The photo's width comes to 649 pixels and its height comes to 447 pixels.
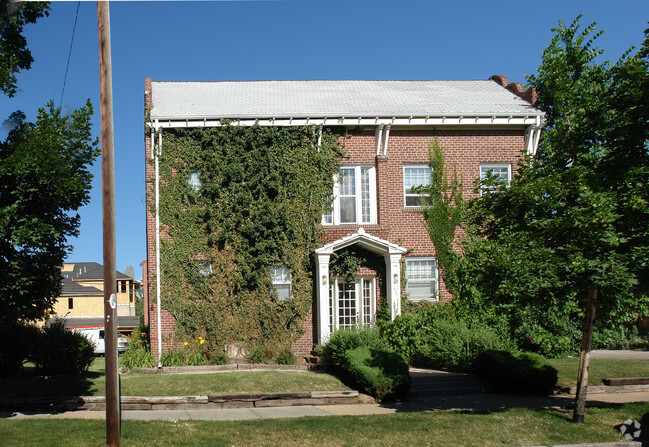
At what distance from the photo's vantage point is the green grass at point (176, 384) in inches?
547

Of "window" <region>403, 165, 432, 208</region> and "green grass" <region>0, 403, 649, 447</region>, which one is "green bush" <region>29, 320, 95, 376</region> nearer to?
"green grass" <region>0, 403, 649, 447</region>

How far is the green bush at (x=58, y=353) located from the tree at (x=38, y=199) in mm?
4343

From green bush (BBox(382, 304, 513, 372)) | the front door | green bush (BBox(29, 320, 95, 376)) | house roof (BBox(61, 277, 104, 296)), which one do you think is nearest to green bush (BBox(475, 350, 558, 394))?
green bush (BBox(382, 304, 513, 372))

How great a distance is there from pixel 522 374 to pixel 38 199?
1108cm

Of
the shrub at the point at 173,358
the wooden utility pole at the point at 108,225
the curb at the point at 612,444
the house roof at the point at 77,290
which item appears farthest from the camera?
the house roof at the point at 77,290

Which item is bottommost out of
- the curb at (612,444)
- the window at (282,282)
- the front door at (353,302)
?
the curb at (612,444)

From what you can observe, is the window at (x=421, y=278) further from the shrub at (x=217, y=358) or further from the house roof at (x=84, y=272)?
the house roof at (x=84, y=272)

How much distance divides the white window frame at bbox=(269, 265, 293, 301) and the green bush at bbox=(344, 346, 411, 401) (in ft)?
16.6

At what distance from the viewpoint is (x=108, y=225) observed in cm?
942

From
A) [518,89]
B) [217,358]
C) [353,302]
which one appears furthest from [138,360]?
[518,89]

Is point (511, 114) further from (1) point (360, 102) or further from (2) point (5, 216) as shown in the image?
(2) point (5, 216)

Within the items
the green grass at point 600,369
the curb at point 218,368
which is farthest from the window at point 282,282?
the green grass at point 600,369

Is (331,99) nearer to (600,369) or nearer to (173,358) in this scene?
(173,358)

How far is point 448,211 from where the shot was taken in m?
20.9
